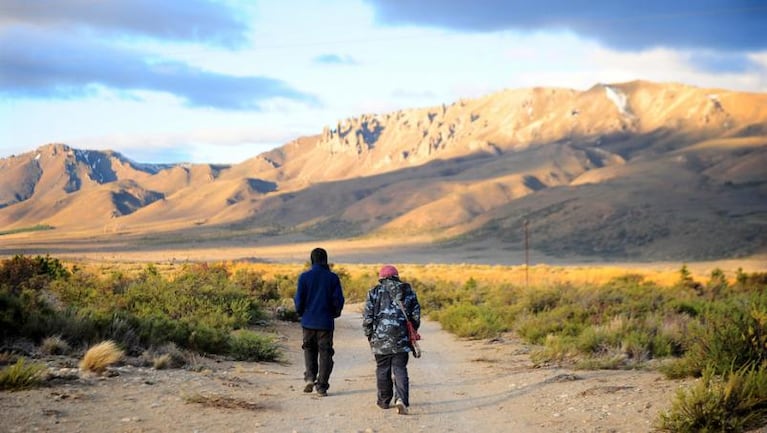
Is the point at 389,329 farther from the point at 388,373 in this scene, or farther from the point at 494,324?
the point at 494,324

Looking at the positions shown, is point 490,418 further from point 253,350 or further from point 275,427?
point 253,350

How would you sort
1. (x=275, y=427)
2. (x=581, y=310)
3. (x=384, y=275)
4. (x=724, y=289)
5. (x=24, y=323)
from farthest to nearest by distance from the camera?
1. (x=724, y=289)
2. (x=581, y=310)
3. (x=24, y=323)
4. (x=384, y=275)
5. (x=275, y=427)

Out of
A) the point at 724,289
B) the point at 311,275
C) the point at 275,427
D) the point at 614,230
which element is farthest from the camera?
the point at 614,230

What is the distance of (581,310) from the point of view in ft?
61.7

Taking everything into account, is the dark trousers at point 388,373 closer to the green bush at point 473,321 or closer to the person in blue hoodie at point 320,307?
the person in blue hoodie at point 320,307

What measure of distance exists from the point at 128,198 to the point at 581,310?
170908mm

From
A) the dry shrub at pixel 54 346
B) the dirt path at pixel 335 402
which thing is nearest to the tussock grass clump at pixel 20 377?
the dirt path at pixel 335 402

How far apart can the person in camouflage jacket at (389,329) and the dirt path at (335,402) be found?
343 millimetres

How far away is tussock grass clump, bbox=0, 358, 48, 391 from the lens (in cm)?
926

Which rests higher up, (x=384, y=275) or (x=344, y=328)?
(x=384, y=275)

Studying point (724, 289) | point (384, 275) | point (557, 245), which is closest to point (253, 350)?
point (384, 275)

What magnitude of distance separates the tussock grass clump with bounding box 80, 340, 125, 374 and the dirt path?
0.22 metres

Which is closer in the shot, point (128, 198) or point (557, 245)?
point (557, 245)

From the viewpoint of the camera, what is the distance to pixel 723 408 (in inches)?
310
